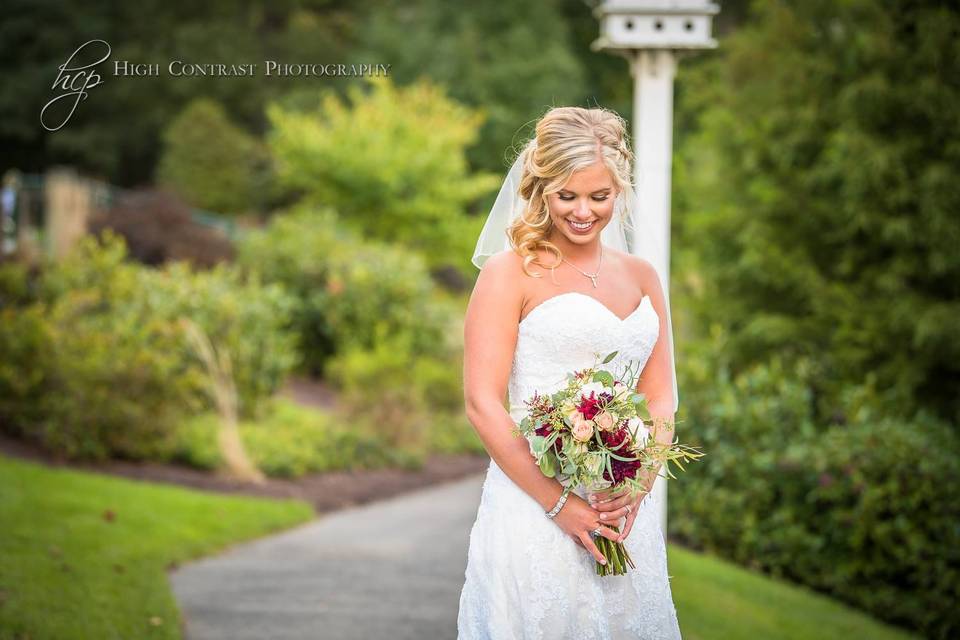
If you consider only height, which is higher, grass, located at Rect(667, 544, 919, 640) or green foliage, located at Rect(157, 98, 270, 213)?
green foliage, located at Rect(157, 98, 270, 213)

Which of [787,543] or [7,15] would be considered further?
[7,15]

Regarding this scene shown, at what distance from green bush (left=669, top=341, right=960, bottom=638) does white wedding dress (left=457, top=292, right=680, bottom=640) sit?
4673 mm

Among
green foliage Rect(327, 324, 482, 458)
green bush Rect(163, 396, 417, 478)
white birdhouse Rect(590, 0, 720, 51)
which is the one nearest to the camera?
white birdhouse Rect(590, 0, 720, 51)

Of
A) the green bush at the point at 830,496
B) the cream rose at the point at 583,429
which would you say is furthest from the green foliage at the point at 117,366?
the cream rose at the point at 583,429

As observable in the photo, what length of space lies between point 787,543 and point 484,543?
5549 mm

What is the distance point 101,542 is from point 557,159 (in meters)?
5.19

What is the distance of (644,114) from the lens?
5.76 m

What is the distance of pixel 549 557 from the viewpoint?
3.27 meters

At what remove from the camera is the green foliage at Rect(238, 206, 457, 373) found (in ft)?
53.4

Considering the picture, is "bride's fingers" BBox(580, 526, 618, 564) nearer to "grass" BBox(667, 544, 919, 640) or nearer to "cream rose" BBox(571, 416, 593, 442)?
"cream rose" BBox(571, 416, 593, 442)

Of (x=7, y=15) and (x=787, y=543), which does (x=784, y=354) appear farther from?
(x=7, y=15)

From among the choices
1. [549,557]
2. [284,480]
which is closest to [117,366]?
[284,480]

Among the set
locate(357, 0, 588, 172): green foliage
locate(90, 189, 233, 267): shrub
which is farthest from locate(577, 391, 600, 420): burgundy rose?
locate(357, 0, 588, 172): green foliage

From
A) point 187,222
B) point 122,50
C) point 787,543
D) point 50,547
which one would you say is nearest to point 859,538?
point 787,543
